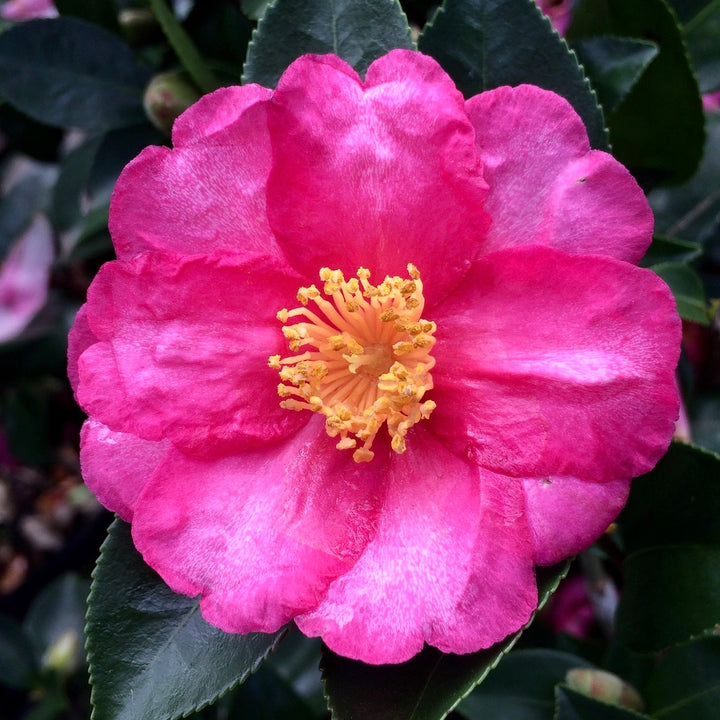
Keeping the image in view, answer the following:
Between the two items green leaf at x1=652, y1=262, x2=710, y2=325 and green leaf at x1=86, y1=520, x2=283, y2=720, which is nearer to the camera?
green leaf at x1=86, y1=520, x2=283, y2=720

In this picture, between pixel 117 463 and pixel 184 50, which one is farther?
pixel 184 50

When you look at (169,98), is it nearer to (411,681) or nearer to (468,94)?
(468,94)

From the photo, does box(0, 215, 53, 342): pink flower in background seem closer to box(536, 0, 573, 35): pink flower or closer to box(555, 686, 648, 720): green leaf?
box(536, 0, 573, 35): pink flower

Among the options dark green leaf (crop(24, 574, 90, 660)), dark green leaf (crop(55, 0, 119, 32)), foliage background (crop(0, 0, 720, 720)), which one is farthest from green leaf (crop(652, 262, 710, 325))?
dark green leaf (crop(24, 574, 90, 660))

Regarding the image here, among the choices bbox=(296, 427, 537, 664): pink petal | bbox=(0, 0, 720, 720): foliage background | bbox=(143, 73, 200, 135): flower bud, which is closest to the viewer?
bbox=(296, 427, 537, 664): pink petal

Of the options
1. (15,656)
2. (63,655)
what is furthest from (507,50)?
(15,656)

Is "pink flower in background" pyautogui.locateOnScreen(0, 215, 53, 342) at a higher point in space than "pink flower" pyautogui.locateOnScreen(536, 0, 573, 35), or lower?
lower

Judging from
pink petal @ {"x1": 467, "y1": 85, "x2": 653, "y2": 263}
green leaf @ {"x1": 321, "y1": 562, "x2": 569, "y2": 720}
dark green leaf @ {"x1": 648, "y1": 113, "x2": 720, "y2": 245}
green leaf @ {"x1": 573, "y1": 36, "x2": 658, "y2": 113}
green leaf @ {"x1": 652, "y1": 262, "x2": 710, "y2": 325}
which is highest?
pink petal @ {"x1": 467, "y1": 85, "x2": 653, "y2": 263}
